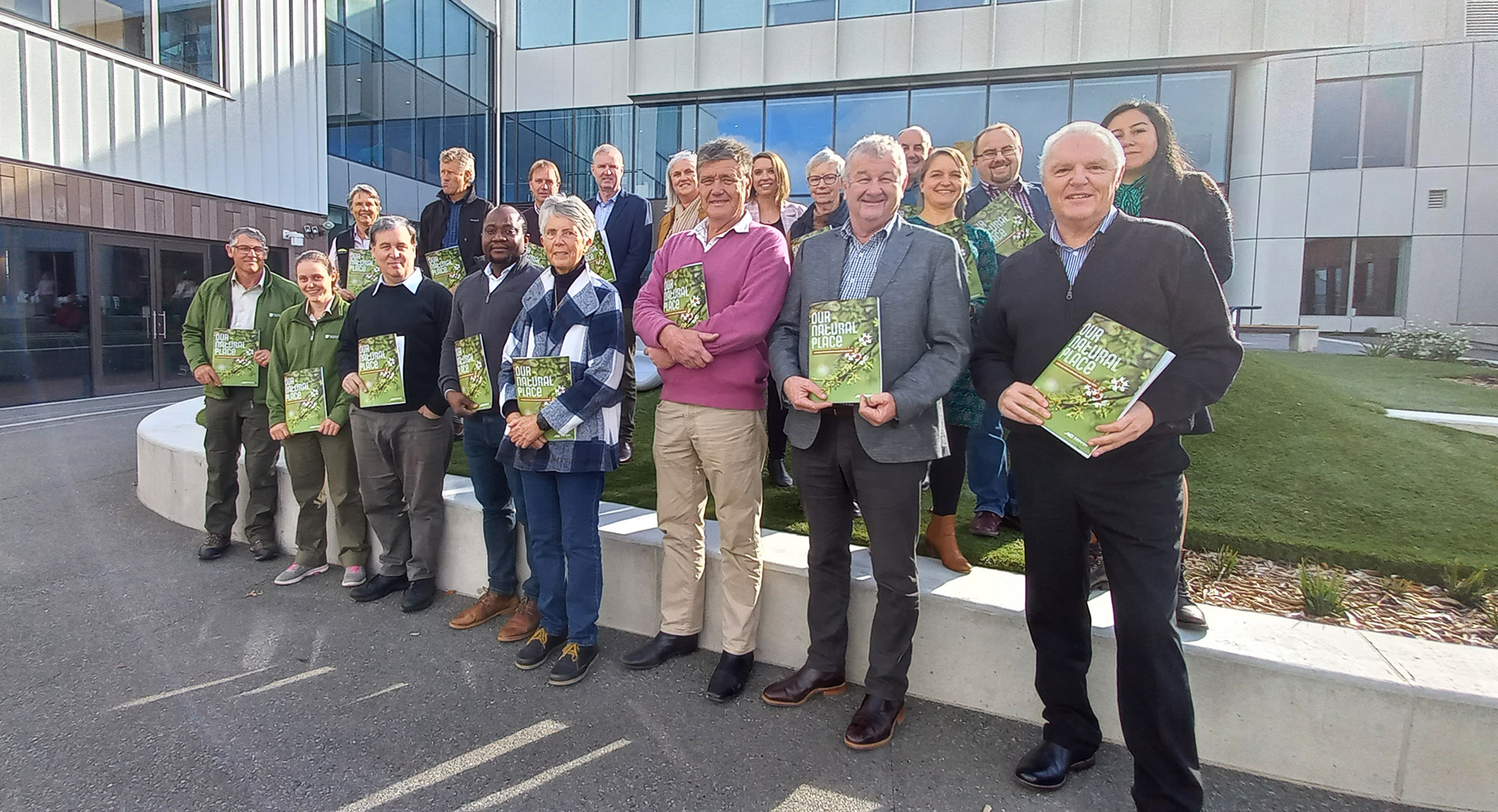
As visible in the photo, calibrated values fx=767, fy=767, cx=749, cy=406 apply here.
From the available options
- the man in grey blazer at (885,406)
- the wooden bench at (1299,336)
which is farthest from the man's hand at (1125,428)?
the wooden bench at (1299,336)

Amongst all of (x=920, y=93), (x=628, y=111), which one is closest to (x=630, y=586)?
(x=920, y=93)

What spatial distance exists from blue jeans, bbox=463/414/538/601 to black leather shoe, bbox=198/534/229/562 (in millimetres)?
2177

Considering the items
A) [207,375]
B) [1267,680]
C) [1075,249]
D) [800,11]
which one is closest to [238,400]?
[207,375]

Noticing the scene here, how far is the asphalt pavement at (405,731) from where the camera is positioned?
2605mm

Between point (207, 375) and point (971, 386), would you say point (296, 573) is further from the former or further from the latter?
point (971, 386)

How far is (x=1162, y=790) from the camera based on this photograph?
2344 millimetres

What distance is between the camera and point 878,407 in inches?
110

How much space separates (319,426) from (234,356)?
949mm

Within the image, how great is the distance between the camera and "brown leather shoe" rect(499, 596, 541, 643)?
3.82m

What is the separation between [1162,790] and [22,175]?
15215 mm

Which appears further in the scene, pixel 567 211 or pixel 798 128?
pixel 798 128

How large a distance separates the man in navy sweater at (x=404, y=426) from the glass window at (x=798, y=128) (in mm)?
15218

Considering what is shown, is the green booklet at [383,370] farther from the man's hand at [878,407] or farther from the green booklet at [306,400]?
the man's hand at [878,407]

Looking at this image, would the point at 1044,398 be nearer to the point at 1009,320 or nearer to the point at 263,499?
the point at 1009,320
